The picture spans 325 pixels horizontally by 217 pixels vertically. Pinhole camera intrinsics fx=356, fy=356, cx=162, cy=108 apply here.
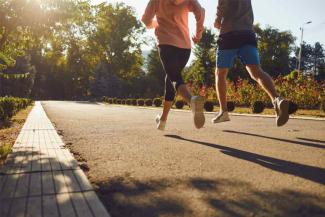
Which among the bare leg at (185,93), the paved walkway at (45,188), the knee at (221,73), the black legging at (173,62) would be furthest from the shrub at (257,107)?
the paved walkway at (45,188)

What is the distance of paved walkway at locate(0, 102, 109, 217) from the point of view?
71.8 inches

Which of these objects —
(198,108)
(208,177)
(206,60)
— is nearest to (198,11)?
(198,108)

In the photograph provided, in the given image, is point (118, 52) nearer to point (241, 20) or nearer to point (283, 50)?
point (283, 50)

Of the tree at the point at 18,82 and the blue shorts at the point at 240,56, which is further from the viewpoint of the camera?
the tree at the point at 18,82

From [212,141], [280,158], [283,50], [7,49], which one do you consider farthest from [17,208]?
[283,50]

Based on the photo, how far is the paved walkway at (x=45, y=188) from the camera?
1824 millimetres

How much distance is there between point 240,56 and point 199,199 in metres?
2.86

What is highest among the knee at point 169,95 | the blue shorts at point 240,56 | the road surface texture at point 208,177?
the blue shorts at point 240,56

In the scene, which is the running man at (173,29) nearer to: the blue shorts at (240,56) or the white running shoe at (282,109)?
the blue shorts at (240,56)

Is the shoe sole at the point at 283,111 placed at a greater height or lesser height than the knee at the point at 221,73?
lesser

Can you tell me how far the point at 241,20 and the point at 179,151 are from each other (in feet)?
6.07

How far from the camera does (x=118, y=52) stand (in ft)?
218

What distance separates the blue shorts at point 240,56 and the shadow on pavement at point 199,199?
2.28 meters

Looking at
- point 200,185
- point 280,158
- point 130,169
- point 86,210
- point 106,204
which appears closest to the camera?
point 86,210
